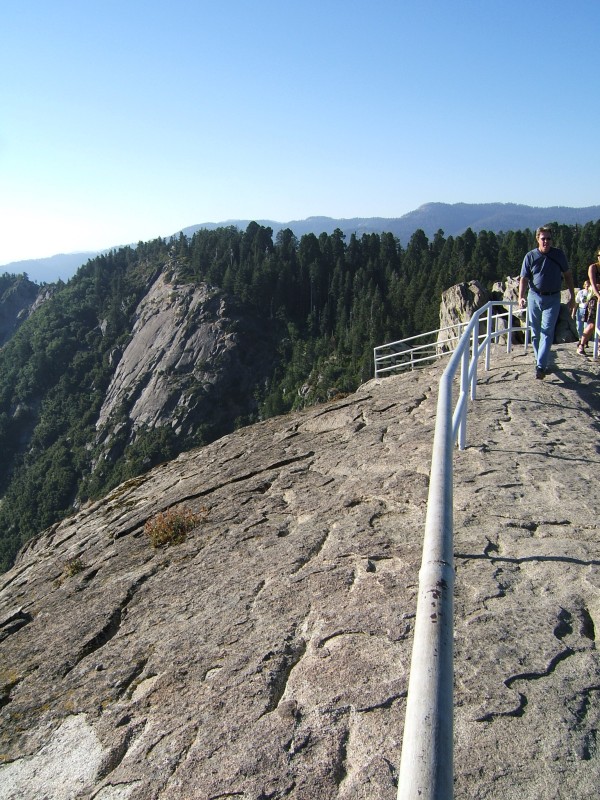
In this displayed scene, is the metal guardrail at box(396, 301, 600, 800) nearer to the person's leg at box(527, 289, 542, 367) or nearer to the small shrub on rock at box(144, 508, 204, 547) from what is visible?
the small shrub on rock at box(144, 508, 204, 547)

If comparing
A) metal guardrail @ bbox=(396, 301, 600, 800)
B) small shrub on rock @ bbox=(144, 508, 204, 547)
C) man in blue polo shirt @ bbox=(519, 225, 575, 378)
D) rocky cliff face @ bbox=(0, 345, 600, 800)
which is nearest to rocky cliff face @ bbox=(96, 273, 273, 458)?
man in blue polo shirt @ bbox=(519, 225, 575, 378)

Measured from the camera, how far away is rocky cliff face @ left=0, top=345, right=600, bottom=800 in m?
2.97

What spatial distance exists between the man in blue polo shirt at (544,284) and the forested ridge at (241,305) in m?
79.1

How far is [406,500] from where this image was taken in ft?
19.3

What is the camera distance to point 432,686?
159 cm

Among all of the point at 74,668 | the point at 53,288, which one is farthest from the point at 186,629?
the point at 53,288

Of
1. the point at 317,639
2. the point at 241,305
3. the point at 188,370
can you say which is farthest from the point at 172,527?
the point at 241,305

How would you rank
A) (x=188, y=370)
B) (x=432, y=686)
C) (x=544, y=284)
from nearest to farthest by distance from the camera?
1. (x=432, y=686)
2. (x=544, y=284)
3. (x=188, y=370)

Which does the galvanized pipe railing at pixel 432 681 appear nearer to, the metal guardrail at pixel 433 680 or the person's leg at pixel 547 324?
the metal guardrail at pixel 433 680

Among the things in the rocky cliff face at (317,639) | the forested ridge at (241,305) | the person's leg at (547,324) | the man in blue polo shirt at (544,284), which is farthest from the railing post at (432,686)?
the forested ridge at (241,305)

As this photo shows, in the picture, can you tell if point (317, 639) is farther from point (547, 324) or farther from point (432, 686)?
point (547, 324)

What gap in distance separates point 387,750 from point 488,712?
56 centimetres

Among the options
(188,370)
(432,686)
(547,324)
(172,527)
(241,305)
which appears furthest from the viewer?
(241,305)

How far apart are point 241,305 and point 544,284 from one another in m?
119
